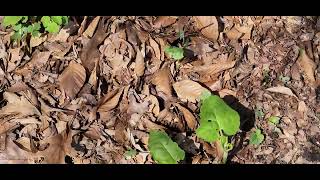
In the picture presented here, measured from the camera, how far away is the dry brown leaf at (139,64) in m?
2.86

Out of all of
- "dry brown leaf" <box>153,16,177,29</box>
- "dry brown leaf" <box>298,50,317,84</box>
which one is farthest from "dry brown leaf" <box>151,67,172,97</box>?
"dry brown leaf" <box>298,50,317,84</box>

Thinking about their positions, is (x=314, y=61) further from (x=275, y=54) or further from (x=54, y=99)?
(x=54, y=99)

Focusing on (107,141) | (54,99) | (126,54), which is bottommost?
(107,141)

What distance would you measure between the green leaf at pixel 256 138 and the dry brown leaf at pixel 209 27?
0.71 m

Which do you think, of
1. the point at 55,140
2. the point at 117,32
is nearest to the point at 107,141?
the point at 55,140

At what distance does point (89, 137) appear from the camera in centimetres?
264

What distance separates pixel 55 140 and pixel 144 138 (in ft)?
1.63

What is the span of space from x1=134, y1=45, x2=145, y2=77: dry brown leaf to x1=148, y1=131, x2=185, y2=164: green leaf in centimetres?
58

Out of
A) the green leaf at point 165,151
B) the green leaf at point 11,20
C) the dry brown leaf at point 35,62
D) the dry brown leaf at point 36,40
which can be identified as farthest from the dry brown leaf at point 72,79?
the green leaf at point 165,151

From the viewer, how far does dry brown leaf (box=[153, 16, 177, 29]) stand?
3.06 meters

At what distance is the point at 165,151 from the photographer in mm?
2357

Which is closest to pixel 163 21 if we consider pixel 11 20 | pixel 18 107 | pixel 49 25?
pixel 49 25

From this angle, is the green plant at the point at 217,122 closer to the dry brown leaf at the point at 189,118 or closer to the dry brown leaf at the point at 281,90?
the dry brown leaf at the point at 189,118

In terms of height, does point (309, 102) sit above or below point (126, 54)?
below
